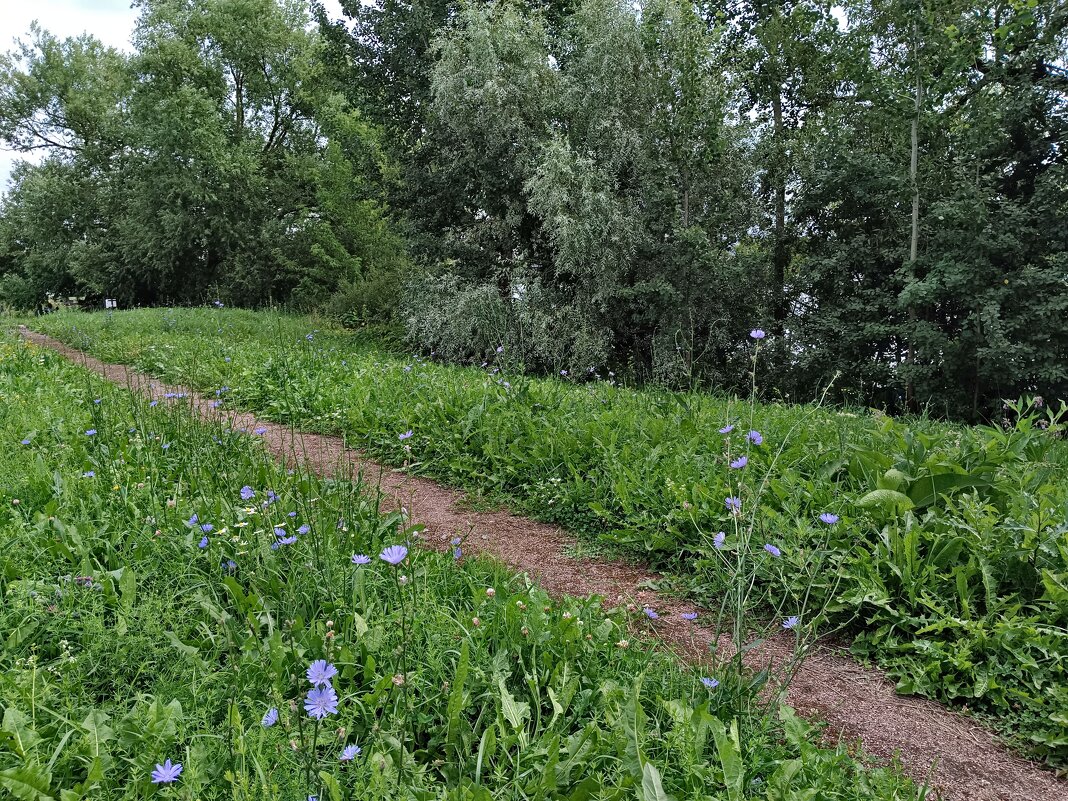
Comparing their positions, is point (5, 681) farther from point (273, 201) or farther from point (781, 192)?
point (273, 201)

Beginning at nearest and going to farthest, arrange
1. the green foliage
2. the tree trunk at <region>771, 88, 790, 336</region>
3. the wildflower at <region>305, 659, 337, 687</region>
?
the wildflower at <region>305, 659, 337, 687</region> → the tree trunk at <region>771, 88, 790, 336</region> → the green foliage

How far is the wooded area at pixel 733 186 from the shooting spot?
9.08 meters

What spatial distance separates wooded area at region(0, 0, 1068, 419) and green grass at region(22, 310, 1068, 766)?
129 inches

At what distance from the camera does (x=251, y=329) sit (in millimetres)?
13133

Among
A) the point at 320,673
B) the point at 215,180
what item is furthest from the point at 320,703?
the point at 215,180

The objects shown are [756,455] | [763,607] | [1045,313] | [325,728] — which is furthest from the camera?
[1045,313]

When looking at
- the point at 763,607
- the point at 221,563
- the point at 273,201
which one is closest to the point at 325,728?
the point at 221,563

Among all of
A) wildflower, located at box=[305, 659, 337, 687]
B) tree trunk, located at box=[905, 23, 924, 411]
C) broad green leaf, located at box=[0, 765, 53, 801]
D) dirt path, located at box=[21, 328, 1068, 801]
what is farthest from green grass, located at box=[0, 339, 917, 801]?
tree trunk, located at box=[905, 23, 924, 411]

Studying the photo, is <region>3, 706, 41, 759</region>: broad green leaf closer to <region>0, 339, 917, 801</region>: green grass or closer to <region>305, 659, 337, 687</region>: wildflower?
<region>0, 339, 917, 801</region>: green grass

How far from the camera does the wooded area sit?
9.08 m

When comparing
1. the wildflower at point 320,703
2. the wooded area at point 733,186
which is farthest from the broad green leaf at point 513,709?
the wooded area at point 733,186

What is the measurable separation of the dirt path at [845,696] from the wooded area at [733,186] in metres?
4.54

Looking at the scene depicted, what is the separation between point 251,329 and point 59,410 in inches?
345

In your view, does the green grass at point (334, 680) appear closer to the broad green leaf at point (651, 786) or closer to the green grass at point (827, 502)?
the broad green leaf at point (651, 786)
